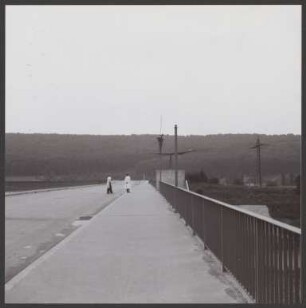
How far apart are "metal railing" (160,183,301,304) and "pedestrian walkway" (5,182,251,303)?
13.7 inches

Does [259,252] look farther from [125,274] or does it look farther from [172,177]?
[172,177]

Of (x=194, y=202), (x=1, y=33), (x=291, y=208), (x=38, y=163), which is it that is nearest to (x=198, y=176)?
(x=38, y=163)

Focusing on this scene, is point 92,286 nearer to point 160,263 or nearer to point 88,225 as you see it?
point 160,263

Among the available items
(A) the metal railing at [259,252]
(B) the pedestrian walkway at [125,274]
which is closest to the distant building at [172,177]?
(B) the pedestrian walkway at [125,274]

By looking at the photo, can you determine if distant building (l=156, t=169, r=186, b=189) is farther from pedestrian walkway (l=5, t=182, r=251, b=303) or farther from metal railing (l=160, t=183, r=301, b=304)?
metal railing (l=160, t=183, r=301, b=304)

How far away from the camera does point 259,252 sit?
5891 millimetres

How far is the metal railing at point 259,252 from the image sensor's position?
4.92 metres

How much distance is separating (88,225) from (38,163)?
129 metres

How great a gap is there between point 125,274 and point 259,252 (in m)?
3.23

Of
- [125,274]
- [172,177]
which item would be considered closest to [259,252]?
[125,274]

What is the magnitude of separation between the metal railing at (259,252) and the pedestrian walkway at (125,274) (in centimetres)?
35

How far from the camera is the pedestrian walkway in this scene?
23.5 feet

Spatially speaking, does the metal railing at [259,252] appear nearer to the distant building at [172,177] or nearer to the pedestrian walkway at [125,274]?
the pedestrian walkway at [125,274]

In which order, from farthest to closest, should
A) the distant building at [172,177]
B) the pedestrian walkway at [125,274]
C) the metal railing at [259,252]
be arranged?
the distant building at [172,177], the pedestrian walkway at [125,274], the metal railing at [259,252]
